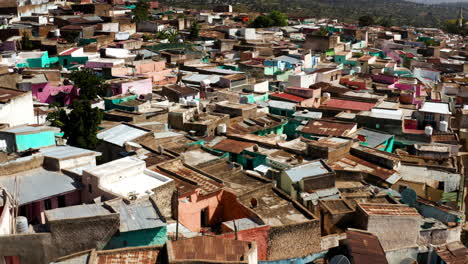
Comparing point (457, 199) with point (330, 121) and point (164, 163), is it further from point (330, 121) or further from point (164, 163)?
point (164, 163)

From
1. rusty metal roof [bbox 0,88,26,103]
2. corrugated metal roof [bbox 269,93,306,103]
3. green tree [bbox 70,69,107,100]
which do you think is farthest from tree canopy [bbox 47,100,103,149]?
corrugated metal roof [bbox 269,93,306,103]

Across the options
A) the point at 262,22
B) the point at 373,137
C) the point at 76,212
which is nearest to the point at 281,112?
the point at 373,137

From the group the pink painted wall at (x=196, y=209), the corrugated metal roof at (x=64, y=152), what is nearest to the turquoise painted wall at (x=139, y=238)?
the pink painted wall at (x=196, y=209)

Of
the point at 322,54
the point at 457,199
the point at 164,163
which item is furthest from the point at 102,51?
the point at 457,199

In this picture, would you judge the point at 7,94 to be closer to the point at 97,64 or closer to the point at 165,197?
the point at 97,64

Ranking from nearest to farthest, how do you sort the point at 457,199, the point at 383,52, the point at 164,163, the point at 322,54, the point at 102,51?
the point at 164,163 → the point at 457,199 → the point at 102,51 → the point at 322,54 → the point at 383,52

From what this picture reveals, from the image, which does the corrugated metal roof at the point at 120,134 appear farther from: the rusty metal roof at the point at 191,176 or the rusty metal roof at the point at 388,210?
the rusty metal roof at the point at 388,210
